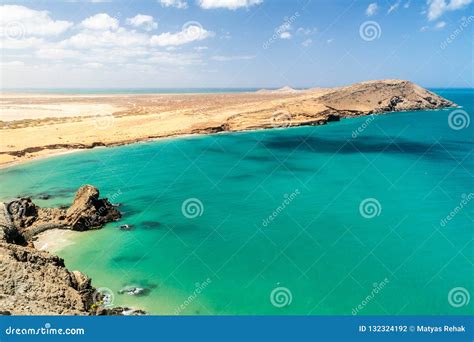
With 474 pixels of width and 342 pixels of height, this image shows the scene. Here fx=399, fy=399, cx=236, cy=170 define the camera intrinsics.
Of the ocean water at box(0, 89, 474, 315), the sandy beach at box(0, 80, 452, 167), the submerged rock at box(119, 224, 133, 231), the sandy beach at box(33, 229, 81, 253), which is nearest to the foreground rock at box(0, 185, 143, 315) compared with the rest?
the ocean water at box(0, 89, 474, 315)

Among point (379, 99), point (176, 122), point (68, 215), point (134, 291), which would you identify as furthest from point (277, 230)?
point (379, 99)

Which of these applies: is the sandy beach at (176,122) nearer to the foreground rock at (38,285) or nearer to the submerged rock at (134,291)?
the foreground rock at (38,285)

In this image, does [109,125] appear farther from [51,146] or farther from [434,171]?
[434,171]

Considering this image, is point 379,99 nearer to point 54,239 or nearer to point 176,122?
point 176,122

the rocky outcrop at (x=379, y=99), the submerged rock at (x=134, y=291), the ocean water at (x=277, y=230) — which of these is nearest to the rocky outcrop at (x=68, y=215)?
the ocean water at (x=277, y=230)

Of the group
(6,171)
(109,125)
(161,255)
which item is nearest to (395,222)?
(161,255)

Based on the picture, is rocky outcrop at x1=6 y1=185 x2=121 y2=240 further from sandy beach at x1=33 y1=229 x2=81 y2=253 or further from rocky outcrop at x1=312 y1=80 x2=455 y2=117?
rocky outcrop at x1=312 y1=80 x2=455 y2=117
